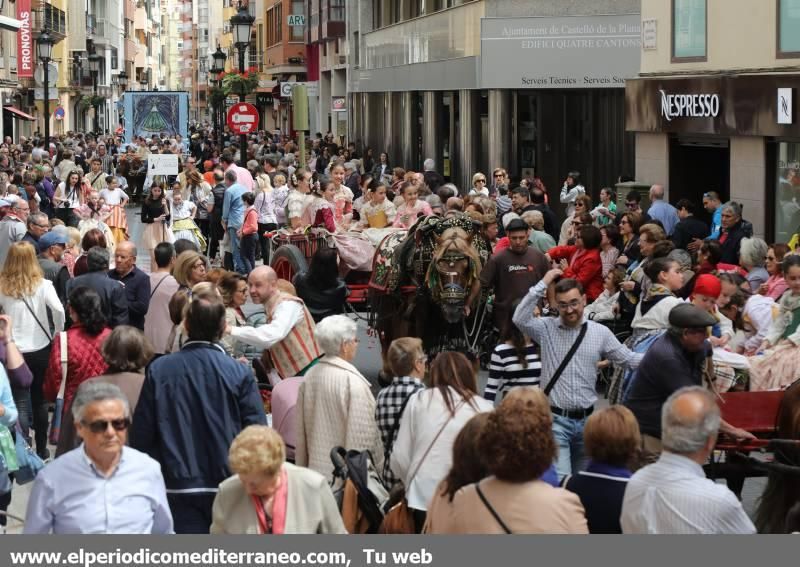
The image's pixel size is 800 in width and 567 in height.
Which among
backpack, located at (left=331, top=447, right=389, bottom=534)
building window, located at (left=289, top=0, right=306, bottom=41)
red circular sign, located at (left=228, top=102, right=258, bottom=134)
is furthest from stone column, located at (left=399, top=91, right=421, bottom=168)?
backpack, located at (left=331, top=447, right=389, bottom=534)

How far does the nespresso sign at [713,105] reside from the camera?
19.2 meters

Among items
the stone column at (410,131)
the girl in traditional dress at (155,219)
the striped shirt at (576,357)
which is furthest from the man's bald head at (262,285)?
the stone column at (410,131)

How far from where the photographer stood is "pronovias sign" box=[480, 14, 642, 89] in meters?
29.4

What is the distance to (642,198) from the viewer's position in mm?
22609

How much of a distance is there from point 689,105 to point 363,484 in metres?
15.1

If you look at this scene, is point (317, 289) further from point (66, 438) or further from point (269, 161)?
point (269, 161)

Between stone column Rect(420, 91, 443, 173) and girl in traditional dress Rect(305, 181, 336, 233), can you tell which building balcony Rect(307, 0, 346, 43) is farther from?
girl in traditional dress Rect(305, 181, 336, 233)

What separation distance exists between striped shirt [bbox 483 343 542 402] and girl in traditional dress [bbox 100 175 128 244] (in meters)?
12.6

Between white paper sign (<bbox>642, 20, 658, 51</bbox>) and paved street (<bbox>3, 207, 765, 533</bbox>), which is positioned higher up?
white paper sign (<bbox>642, 20, 658, 51</bbox>)

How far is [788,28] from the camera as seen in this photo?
1917 centimetres

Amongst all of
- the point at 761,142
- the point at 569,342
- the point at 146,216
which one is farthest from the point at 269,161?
the point at 569,342

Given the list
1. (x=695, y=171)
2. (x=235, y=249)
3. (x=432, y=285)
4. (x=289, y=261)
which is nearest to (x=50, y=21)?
(x=235, y=249)

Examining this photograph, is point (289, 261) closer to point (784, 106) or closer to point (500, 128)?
point (784, 106)

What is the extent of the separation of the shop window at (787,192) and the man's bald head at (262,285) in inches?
413
